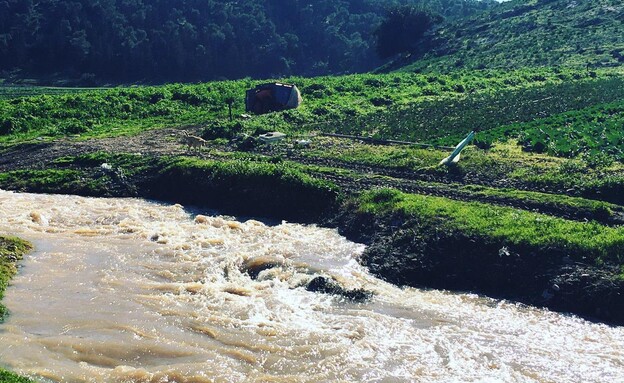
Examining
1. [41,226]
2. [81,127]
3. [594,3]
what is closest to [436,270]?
[41,226]

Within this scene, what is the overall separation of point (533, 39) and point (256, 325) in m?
67.6

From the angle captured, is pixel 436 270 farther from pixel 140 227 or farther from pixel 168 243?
pixel 140 227

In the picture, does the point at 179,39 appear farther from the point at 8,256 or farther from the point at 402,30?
the point at 8,256

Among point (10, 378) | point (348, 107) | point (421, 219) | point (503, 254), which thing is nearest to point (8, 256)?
point (10, 378)

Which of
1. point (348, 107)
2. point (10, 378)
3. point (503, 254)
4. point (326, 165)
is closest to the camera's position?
point (10, 378)

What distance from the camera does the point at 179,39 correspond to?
105 meters

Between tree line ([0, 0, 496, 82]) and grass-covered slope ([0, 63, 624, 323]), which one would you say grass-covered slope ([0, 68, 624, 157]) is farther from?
tree line ([0, 0, 496, 82])

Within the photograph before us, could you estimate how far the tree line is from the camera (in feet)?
331

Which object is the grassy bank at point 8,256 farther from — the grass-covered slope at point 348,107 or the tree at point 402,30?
the tree at point 402,30

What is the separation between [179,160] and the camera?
106 ft

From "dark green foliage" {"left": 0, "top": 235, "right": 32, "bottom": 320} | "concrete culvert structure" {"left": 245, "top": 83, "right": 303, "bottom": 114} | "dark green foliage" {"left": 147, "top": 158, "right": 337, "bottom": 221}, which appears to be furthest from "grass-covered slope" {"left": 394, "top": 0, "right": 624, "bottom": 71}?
"dark green foliage" {"left": 0, "top": 235, "right": 32, "bottom": 320}

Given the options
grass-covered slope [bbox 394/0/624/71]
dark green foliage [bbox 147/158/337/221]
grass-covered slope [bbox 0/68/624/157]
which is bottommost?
dark green foliage [bbox 147/158/337/221]

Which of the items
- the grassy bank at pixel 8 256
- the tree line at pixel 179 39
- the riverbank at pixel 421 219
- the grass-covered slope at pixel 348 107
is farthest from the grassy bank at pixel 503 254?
the tree line at pixel 179 39

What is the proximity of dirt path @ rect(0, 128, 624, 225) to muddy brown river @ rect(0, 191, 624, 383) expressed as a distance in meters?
5.36
